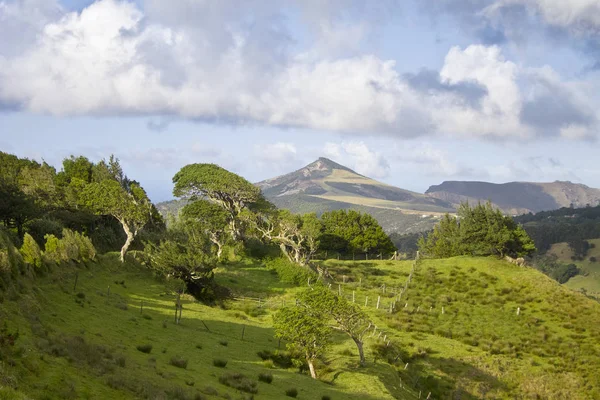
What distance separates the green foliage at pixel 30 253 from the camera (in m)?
40.9

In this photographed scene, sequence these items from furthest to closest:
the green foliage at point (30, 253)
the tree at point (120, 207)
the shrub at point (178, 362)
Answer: the tree at point (120, 207) < the green foliage at point (30, 253) < the shrub at point (178, 362)

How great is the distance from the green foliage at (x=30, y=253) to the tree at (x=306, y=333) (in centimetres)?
2121

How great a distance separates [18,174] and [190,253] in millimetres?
60396

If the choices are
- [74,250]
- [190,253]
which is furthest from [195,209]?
[74,250]

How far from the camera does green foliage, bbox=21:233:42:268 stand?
1608 inches

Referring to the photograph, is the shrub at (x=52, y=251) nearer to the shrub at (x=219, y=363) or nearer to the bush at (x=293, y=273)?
the shrub at (x=219, y=363)

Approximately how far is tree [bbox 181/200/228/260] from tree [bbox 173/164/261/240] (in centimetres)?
713

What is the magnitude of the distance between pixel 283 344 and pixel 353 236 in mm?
81142

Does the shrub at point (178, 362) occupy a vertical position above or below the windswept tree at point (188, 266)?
below

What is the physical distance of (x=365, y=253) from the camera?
131 metres

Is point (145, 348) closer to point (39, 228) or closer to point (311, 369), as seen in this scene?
point (311, 369)

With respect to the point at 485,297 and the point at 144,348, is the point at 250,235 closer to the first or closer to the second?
the point at 485,297

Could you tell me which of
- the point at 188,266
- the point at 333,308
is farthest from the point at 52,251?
the point at 333,308

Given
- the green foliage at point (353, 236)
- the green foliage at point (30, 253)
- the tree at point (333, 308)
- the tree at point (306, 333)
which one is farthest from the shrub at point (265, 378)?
the green foliage at point (353, 236)
